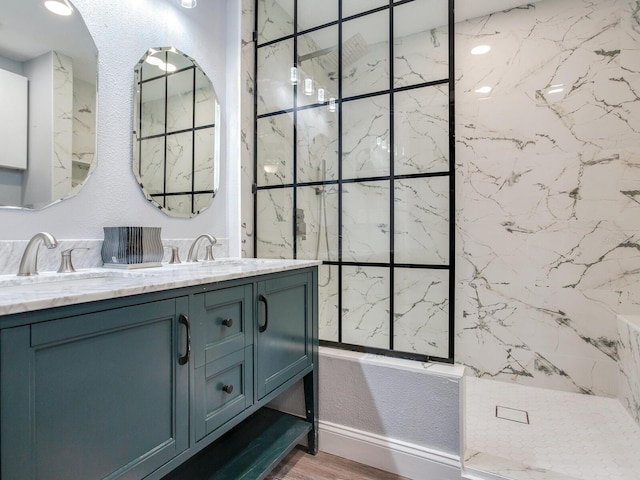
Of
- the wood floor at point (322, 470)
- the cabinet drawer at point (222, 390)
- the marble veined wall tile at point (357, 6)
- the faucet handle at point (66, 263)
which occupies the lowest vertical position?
the wood floor at point (322, 470)

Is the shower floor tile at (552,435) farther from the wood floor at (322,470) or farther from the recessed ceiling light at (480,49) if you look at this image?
the recessed ceiling light at (480,49)

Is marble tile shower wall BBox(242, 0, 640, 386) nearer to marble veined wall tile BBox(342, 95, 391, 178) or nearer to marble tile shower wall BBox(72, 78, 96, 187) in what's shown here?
marble veined wall tile BBox(342, 95, 391, 178)

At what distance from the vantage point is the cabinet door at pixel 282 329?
4.33 feet

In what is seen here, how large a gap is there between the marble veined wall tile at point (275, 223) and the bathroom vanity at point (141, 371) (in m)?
0.52

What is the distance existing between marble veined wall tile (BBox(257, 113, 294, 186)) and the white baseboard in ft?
4.49

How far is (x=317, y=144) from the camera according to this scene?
1.94 m

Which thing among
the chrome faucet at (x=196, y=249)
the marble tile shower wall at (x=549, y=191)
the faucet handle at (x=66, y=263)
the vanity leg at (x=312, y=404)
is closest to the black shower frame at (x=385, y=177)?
the vanity leg at (x=312, y=404)

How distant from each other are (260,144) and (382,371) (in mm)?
1442

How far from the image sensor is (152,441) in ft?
3.00

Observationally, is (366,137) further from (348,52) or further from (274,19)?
(274,19)

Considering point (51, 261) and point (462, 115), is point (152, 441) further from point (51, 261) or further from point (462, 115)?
point (462, 115)

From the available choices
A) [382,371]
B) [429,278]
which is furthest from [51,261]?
[429,278]

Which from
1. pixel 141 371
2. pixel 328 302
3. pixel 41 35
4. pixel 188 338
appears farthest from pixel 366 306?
pixel 41 35

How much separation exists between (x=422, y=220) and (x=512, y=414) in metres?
1.35
